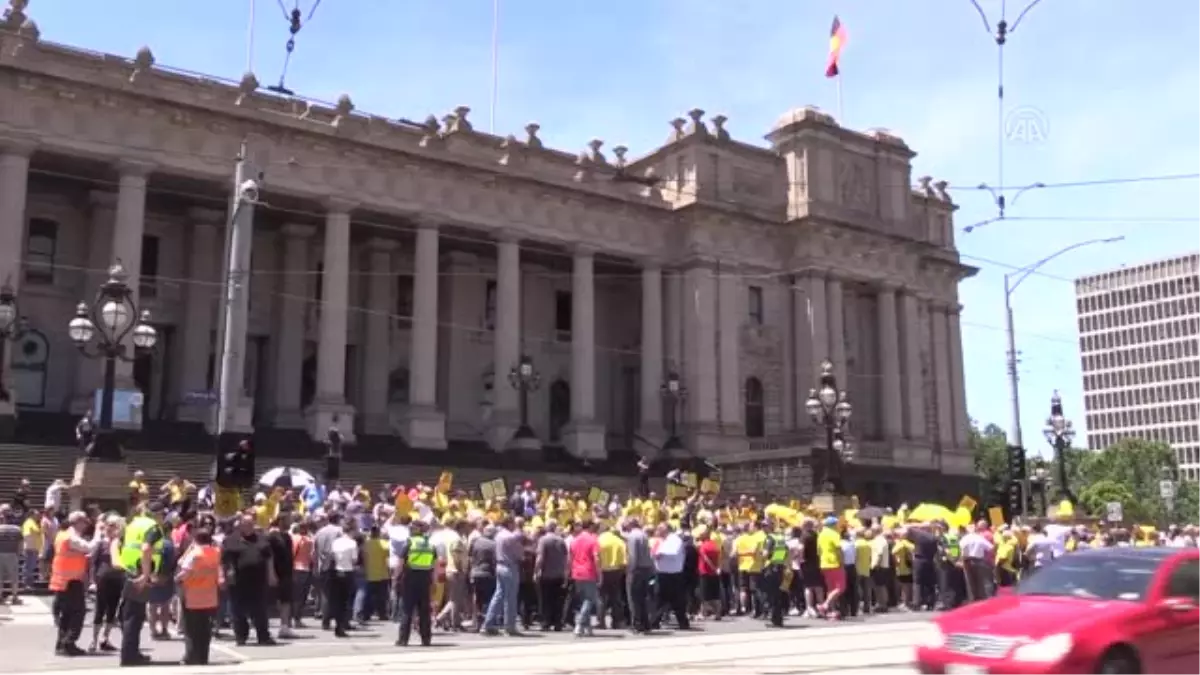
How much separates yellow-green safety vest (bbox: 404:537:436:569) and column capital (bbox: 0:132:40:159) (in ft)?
87.5

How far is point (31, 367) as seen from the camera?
4078 centimetres

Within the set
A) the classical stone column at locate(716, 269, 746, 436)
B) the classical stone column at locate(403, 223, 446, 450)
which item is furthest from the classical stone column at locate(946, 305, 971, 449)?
the classical stone column at locate(403, 223, 446, 450)

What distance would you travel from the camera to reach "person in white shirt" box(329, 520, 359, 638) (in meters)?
17.1

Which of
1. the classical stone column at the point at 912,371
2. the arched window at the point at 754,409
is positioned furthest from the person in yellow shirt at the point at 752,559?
the classical stone column at the point at 912,371

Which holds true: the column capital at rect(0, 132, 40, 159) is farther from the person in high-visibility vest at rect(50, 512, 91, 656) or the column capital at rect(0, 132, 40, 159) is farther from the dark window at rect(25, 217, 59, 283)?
the person in high-visibility vest at rect(50, 512, 91, 656)

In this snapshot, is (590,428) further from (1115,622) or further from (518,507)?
(1115,622)

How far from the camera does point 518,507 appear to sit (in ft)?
92.9

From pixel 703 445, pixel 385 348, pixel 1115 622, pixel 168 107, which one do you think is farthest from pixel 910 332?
pixel 1115 622

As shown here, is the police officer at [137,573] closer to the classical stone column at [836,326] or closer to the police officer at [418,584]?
the police officer at [418,584]

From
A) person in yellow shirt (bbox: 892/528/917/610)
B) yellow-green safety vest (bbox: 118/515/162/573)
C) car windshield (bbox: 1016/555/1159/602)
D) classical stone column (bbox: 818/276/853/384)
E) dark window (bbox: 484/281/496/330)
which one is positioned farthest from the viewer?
classical stone column (bbox: 818/276/853/384)

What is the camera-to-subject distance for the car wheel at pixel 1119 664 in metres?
8.79

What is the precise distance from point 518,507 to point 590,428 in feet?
62.5

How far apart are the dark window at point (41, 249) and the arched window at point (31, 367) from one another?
202cm

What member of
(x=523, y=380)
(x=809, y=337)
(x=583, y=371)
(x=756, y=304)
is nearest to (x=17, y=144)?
(x=523, y=380)
